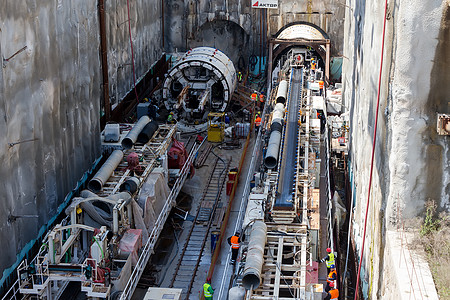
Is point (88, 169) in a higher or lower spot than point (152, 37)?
lower

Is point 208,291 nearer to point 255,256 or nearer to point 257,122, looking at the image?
point 255,256

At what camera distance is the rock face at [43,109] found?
17.8 metres

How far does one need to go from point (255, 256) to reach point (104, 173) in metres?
7.41

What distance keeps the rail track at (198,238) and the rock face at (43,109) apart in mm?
4311

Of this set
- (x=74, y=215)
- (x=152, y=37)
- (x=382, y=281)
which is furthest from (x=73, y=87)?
(x=152, y=37)

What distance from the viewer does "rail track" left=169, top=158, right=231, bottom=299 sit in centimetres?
2039

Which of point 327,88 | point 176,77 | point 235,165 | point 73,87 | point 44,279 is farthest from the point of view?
point 327,88

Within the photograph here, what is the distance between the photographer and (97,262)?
56.5ft

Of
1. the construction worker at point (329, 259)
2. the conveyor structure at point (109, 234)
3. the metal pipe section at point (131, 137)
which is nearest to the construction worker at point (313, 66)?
the metal pipe section at point (131, 137)

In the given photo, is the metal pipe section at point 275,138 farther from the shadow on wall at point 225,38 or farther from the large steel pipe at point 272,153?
the shadow on wall at point 225,38

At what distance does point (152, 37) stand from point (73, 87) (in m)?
16.5

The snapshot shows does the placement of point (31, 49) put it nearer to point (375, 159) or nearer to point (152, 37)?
point (375, 159)

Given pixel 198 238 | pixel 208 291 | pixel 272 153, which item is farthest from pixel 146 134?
pixel 208 291

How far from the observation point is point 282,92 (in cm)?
3016
